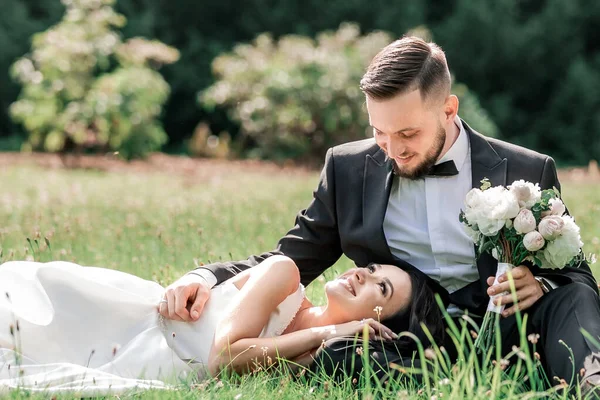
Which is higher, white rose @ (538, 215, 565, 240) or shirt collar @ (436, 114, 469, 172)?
shirt collar @ (436, 114, 469, 172)

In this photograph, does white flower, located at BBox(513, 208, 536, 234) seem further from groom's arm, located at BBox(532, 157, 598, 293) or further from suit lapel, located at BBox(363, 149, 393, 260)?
suit lapel, located at BBox(363, 149, 393, 260)

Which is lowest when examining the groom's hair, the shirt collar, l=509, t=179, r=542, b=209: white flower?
l=509, t=179, r=542, b=209: white flower

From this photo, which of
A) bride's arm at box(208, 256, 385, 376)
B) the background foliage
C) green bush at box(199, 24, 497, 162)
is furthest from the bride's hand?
the background foliage

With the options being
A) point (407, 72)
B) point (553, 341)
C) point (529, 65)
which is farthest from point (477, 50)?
point (553, 341)

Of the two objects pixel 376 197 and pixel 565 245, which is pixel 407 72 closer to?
pixel 376 197

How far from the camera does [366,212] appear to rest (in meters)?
3.81

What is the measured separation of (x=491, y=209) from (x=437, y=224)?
61 cm

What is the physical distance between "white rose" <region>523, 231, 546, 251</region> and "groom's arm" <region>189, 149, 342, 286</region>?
43.3 inches

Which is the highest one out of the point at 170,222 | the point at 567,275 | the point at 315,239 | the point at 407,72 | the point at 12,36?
the point at 12,36

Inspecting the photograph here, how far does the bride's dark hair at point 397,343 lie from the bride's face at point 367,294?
41mm

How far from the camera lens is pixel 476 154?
3.73m

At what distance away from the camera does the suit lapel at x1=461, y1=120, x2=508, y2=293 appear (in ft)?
11.6

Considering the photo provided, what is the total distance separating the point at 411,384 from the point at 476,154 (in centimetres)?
125

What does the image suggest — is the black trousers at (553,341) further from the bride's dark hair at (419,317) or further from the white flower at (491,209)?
the white flower at (491,209)
